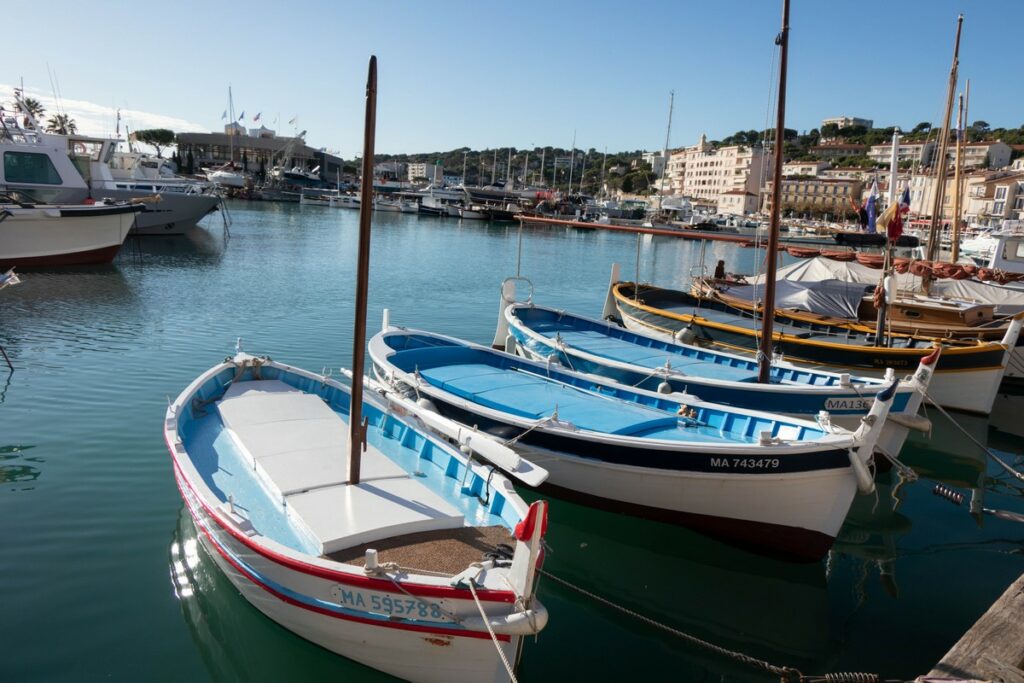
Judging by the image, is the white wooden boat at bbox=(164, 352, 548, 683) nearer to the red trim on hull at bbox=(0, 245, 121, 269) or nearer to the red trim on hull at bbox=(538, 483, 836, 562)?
the red trim on hull at bbox=(538, 483, 836, 562)

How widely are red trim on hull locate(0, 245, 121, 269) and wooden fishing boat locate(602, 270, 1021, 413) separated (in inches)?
1039

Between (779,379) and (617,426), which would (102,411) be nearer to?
(617,426)

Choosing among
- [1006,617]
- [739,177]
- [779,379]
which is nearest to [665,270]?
[779,379]

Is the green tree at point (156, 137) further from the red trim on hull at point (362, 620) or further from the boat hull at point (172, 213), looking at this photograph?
the red trim on hull at point (362, 620)

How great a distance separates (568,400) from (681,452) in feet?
9.29

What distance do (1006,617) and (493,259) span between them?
4721cm

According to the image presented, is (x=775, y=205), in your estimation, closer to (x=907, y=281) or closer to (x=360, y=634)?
(x=360, y=634)

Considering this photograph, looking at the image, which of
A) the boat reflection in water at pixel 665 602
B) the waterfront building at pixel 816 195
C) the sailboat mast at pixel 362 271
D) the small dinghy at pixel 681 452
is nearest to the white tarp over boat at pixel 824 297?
the small dinghy at pixel 681 452

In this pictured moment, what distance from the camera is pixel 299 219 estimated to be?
3004 inches

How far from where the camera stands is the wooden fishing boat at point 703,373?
12289 mm

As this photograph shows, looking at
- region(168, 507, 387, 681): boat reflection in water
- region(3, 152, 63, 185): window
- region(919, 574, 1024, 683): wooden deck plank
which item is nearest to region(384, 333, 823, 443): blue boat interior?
region(919, 574, 1024, 683): wooden deck plank

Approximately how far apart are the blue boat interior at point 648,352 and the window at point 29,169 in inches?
1216

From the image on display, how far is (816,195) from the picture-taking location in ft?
432

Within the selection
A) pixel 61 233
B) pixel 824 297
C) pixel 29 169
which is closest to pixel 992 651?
pixel 824 297
